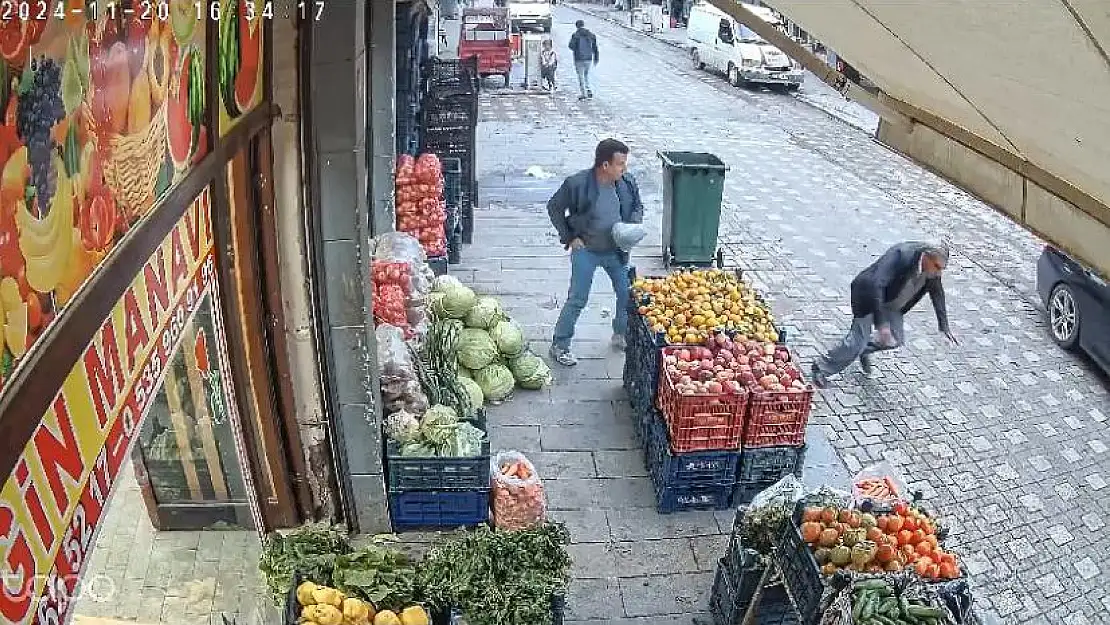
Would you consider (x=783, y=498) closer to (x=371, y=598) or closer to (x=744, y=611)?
(x=744, y=611)

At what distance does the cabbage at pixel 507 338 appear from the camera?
7.88 metres

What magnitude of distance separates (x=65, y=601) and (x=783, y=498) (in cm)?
405

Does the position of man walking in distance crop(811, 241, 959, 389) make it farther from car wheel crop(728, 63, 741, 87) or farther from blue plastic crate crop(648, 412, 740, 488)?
car wheel crop(728, 63, 741, 87)

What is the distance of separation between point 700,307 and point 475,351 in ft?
6.51

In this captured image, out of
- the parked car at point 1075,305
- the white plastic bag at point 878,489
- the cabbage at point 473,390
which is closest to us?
the white plastic bag at point 878,489

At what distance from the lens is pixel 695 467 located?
6195mm

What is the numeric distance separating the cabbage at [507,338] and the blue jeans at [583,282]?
1.70ft

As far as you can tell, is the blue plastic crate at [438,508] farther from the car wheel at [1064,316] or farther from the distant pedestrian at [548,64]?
the distant pedestrian at [548,64]

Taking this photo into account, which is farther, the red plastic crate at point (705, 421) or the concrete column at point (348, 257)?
the red plastic crate at point (705, 421)

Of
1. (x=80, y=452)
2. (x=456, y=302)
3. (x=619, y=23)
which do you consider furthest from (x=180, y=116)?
(x=619, y=23)

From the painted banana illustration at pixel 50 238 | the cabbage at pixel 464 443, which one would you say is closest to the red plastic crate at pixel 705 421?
the cabbage at pixel 464 443

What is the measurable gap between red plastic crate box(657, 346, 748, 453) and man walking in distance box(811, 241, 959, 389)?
2.30 m

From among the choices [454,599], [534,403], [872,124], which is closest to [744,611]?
[454,599]

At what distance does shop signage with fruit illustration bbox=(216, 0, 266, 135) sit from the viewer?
353cm
